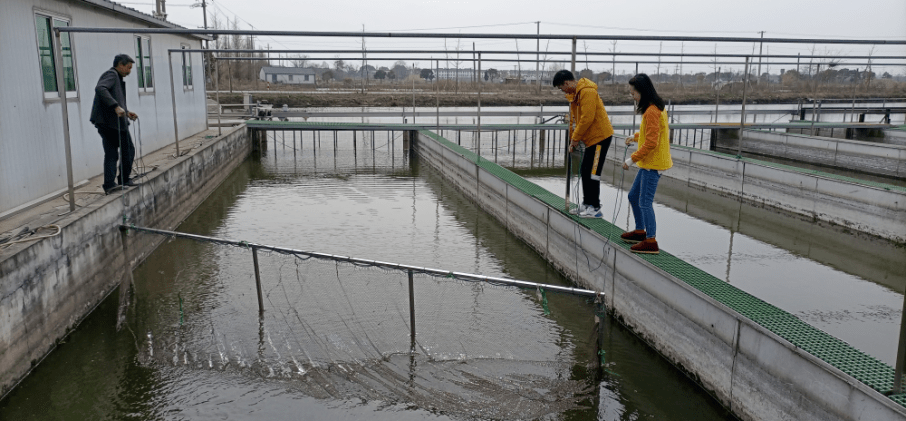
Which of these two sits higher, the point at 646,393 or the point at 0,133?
the point at 0,133

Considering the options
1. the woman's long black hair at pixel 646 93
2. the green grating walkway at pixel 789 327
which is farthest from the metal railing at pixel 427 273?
the woman's long black hair at pixel 646 93

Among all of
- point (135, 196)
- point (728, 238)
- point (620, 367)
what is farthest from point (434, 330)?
point (728, 238)

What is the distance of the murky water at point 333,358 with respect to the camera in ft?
15.1

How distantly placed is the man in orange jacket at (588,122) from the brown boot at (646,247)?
113 cm

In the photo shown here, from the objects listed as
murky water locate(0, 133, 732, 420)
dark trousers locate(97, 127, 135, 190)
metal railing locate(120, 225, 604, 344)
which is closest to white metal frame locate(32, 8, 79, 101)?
dark trousers locate(97, 127, 135, 190)

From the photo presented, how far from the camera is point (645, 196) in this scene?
19.2 ft

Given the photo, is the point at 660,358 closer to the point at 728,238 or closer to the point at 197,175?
the point at 728,238

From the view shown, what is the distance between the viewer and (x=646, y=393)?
16.3ft

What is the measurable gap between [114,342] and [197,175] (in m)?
6.97

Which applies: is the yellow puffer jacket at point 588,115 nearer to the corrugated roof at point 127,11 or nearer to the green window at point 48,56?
the green window at point 48,56

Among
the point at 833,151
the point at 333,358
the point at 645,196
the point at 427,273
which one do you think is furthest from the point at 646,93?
the point at 833,151

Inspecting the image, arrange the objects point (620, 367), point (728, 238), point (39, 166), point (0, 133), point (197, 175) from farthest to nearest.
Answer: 1. point (197, 175)
2. point (728, 238)
3. point (39, 166)
4. point (0, 133)
5. point (620, 367)

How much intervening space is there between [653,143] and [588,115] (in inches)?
46.6

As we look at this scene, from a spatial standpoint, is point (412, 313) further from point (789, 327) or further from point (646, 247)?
point (789, 327)
